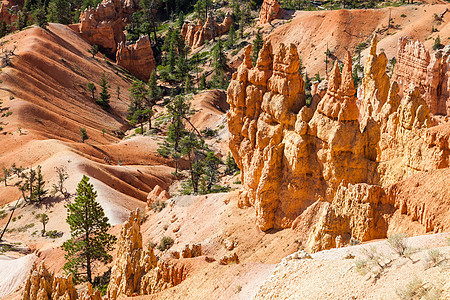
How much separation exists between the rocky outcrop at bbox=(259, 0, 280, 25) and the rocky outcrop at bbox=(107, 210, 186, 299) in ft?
313

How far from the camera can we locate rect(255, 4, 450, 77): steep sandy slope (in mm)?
88375

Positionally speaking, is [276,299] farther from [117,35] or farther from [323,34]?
[117,35]

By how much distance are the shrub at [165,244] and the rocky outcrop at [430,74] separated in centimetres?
3381

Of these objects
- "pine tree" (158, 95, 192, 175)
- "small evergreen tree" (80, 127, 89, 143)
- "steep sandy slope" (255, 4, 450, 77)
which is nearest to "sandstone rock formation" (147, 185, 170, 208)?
"pine tree" (158, 95, 192, 175)

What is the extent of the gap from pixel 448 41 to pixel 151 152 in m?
49.4

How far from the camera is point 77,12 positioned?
131875 mm

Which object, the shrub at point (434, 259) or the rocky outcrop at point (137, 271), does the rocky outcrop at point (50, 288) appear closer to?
the rocky outcrop at point (137, 271)

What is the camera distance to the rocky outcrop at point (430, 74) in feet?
175

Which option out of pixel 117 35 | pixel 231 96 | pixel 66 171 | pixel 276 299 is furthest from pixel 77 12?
pixel 276 299

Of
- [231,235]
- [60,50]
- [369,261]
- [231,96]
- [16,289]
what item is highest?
[60,50]

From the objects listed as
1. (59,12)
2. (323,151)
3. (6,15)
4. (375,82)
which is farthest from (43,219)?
(6,15)

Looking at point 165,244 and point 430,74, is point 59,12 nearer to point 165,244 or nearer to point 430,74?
point 430,74

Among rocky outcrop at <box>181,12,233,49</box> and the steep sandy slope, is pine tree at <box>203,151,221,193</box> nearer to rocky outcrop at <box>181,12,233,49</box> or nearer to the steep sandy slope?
the steep sandy slope

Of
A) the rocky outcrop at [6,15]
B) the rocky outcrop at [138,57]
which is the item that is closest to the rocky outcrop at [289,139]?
the rocky outcrop at [138,57]
